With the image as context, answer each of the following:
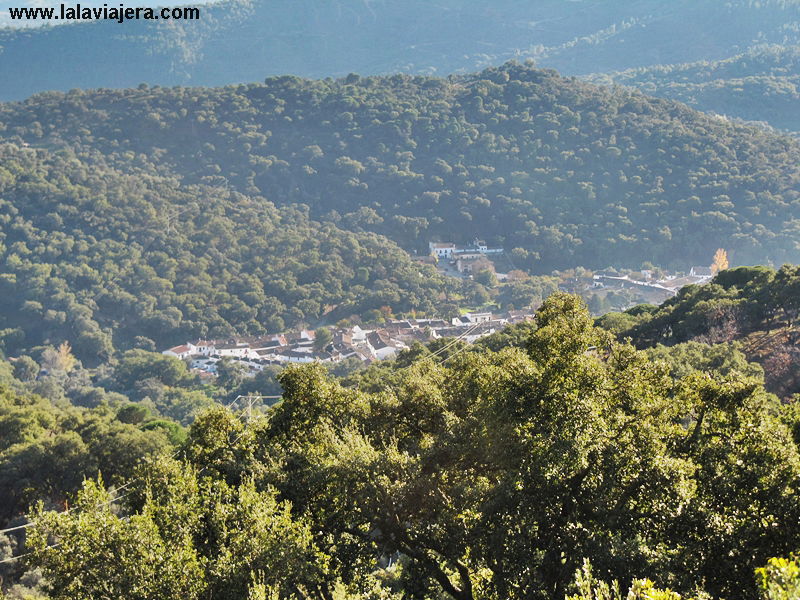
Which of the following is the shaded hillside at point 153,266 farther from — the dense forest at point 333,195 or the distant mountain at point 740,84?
the distant mountain at point 740,84

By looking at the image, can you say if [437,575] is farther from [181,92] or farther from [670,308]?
[181,92]

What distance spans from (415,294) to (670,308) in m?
44.9

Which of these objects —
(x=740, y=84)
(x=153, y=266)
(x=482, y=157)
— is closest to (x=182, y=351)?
(x=153, y=266)

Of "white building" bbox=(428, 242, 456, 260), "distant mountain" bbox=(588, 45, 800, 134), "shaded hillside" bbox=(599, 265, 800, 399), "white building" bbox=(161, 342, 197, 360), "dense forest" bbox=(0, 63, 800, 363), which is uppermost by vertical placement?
"distant mountain" bbox=(588, 45, 800, 134)

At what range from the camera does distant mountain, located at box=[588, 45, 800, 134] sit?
13175 centimetres

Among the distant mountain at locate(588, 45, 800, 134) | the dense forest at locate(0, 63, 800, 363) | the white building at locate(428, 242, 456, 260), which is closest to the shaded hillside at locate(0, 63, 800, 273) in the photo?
the dense forest at locate(0, 63, 800, 363)

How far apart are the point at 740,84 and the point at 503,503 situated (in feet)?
477

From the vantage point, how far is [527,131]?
11625cm

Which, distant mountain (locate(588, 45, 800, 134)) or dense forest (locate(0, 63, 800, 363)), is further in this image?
distant mountain (locate(588, 45, 800, 134))

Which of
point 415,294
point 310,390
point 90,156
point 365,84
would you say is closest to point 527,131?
point 365,84

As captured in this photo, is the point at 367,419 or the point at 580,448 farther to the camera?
the point at 367,419

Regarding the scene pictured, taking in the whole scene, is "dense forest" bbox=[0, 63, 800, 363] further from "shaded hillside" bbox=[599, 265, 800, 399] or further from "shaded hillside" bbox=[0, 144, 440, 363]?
"shaded hillside" bbox=[599, 265, 800, 399]

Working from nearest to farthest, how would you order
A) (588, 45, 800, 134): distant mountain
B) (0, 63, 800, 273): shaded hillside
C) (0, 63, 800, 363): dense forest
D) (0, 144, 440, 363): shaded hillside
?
(0, 144, 440, 363): shaded hillside
(0, 63, 800, 363): dense forest
(0, 63, 800, 273): shaded hillside
(588, 45, 800, 134): distant mountain

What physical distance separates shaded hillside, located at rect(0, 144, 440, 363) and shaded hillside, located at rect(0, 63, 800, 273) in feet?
45.2
